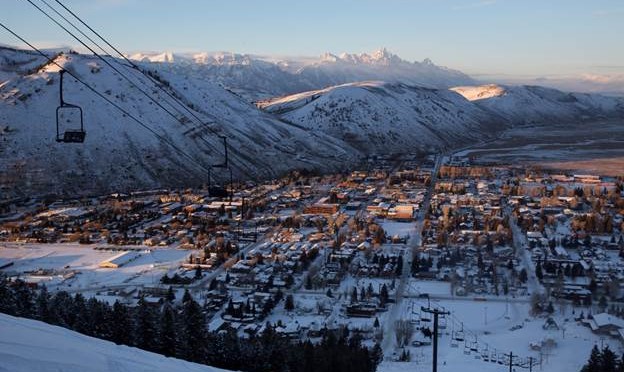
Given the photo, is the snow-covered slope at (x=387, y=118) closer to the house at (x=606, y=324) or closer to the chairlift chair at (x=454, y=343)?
the house at (x=606, y=324)

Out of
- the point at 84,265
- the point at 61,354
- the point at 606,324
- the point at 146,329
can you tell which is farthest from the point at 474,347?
the point at 84,265

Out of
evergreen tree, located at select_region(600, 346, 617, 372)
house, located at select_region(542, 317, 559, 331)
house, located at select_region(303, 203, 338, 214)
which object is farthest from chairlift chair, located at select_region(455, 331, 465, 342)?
house, located at select_region(303, 203, 338, 214)

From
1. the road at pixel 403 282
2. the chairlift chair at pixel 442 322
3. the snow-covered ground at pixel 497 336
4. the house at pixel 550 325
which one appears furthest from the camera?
the chairlift chair at pixel 442 322

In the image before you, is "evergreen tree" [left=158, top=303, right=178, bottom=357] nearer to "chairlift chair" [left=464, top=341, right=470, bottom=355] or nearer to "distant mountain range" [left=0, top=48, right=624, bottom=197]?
"chairlift chair" [left=464, top=341, right=470, bottom=355]

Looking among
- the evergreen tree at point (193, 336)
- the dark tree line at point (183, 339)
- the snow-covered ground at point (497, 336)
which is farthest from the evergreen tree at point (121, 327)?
the snow-covered ground at point (497, 336)

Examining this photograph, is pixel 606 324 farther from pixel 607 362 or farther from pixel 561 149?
pixel 561 149

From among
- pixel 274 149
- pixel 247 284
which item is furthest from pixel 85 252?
pixel 274 149
